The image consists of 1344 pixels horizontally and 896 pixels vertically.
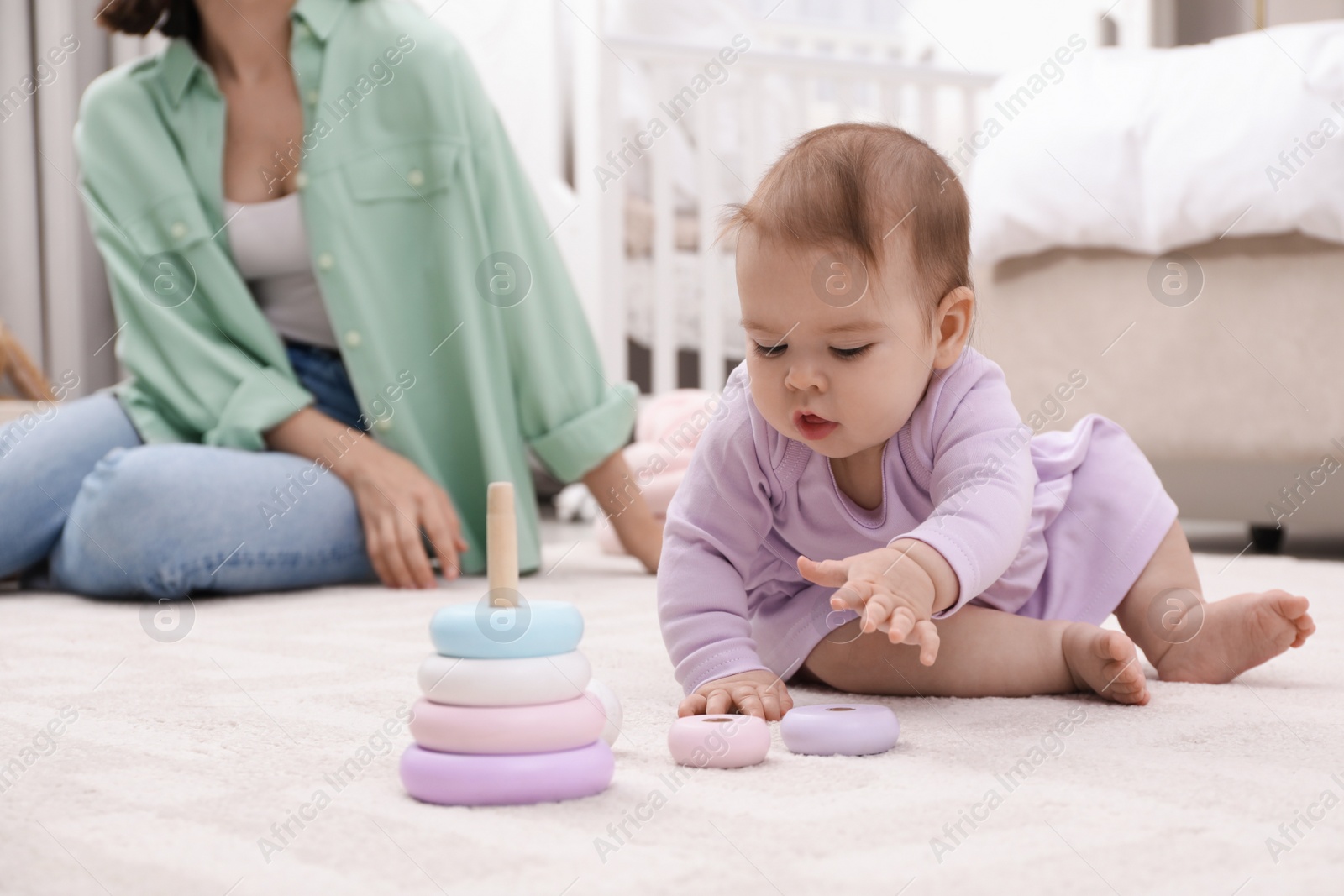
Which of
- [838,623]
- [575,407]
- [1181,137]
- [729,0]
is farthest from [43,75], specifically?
[838,623]

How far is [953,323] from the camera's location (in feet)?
2.75

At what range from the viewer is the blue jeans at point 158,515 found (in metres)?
1.44

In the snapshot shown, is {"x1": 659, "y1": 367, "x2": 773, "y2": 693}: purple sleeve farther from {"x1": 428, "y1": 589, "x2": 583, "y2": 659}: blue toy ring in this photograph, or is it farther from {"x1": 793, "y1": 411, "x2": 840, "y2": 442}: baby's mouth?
{"x1": 428, "y1": 589, "x2": 583, "y2": 659}: blue toy ring

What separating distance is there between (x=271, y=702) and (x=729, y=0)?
2433mm

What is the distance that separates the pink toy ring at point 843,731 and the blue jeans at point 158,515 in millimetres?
950

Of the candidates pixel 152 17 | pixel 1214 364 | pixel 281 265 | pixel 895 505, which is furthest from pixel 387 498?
pixel 1214 364

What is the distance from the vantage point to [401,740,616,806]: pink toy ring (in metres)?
0.59

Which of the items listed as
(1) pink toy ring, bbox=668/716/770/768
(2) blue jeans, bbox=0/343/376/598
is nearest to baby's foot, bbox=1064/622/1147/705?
(1) pink toy ring, bbox=668/716/770/768

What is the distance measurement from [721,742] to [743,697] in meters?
0.13

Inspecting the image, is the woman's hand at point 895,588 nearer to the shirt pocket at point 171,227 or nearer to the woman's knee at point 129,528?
the woman's knee at point 129,528

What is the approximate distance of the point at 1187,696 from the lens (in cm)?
85

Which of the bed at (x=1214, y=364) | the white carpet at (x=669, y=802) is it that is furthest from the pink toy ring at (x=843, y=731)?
the bed at (x=1214, y=364)

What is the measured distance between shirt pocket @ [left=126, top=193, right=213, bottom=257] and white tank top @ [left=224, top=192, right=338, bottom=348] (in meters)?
0.04

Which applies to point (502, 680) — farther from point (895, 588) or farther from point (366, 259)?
point (366, 259)
